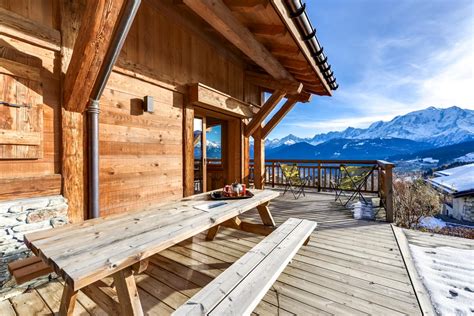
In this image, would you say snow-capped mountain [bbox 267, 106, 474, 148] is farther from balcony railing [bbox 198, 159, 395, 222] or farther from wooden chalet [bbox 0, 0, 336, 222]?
wooden chalet [bbox 0, 0, 336, 222]

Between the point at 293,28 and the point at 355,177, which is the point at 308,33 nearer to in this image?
the point at 293,28

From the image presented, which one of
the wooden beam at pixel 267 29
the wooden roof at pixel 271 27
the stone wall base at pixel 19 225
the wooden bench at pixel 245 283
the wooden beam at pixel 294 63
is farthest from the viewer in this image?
the wooden beam at pixel 294 63

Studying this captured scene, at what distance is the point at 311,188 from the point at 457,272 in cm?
490

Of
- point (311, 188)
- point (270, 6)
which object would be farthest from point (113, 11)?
point (311, 188)

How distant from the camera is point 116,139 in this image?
2447mm

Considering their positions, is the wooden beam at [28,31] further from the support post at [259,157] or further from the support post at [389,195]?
the support post at [389,195]

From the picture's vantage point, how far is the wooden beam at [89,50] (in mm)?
1564

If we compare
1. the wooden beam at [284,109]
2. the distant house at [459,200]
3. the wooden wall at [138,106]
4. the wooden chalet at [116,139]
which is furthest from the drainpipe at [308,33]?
the distant house at [459,200]

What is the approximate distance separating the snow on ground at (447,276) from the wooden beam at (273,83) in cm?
312

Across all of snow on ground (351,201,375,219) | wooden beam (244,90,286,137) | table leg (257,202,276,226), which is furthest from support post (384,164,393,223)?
wooden beam (244,90,286,137)

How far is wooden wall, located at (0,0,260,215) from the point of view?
1902mm

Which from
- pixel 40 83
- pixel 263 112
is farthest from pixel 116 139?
pixel 263 112

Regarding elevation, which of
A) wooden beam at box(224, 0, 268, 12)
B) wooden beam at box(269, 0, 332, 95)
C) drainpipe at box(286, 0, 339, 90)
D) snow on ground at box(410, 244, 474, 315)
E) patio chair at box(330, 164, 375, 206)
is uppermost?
wooden beam at box(224, 0, 268, 12)

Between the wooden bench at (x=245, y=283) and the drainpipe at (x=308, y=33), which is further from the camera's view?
the drainpipe at (x=308, y=33)
